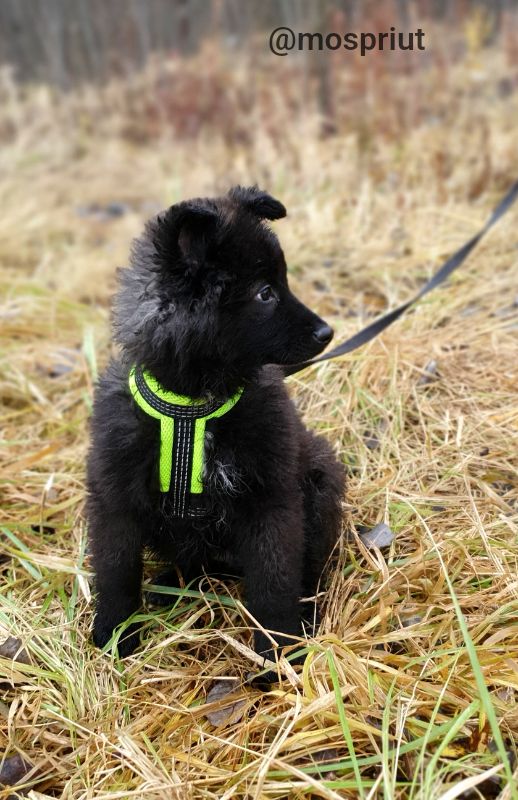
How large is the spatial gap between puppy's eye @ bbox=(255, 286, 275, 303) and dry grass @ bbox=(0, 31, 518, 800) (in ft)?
3.85

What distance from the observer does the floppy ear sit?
2260 mm

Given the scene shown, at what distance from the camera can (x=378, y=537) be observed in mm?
3127

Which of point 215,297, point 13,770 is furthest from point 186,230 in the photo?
point 13,770

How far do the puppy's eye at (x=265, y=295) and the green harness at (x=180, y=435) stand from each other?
37 centimetres

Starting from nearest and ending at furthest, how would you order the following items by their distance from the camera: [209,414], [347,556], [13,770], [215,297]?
[13,770] < [215,297] < [209,414] < [347,556]

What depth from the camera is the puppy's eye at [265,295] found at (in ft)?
8.27

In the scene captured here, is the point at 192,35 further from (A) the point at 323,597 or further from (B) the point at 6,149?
(A) the point at 323,597

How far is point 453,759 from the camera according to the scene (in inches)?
82.0

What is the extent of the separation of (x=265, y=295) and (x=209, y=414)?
471 millimetres

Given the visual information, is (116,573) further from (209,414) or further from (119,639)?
(209,414)

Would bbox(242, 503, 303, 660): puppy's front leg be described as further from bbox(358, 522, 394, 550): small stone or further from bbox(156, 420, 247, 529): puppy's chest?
bbox(358, 522, 394, 550): small stone

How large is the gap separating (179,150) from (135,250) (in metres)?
8.08

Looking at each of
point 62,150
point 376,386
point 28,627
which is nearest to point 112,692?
point 28,627

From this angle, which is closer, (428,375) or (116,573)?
(116,573)
